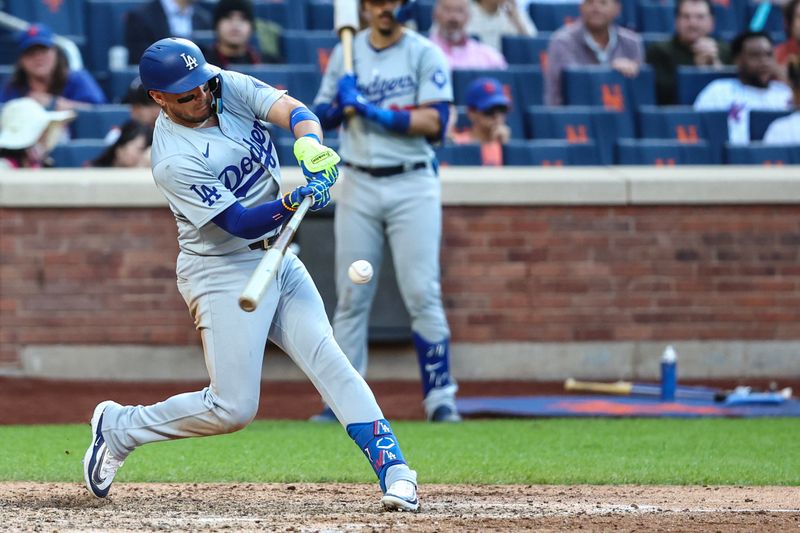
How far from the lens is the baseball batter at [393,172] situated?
726 centimetres

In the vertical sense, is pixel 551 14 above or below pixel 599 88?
above

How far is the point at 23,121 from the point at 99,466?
4.72m

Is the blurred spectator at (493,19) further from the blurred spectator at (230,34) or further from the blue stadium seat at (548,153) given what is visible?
the blurred spectator at (230,34)

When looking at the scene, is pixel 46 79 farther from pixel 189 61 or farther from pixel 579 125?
pixel 189 61

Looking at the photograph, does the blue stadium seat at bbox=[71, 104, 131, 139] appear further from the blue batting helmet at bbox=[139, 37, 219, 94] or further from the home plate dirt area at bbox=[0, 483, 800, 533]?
the blue batting helmet at bbox=[139, 37, 219, 94]

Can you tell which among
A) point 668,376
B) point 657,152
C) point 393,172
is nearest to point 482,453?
point 393,172

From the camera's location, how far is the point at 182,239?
4.97 metres

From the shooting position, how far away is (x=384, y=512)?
475cm

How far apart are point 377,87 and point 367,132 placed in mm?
270

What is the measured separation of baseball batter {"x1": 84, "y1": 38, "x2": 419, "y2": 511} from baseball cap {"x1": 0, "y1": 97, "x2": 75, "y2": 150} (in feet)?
15.1

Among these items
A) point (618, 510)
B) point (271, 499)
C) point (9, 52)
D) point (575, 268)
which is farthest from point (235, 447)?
point (9, 52)

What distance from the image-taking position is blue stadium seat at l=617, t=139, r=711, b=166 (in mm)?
9883

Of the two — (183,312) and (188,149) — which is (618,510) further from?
(183,312)

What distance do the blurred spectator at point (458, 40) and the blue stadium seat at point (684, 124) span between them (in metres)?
1.16
